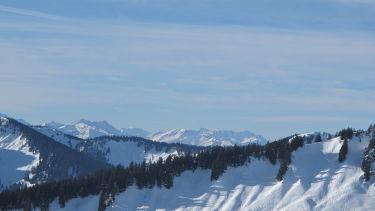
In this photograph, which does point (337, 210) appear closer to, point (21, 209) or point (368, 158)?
point (368, 158)

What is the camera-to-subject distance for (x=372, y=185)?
190750 millimetres

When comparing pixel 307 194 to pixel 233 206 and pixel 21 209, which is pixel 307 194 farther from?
pixel 21 209

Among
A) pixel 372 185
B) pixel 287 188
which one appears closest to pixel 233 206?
pixel 287 188

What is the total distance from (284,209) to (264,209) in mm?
6776

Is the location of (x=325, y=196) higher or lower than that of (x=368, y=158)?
lower

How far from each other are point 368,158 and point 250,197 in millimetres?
42796

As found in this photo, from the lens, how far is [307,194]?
19262 cm

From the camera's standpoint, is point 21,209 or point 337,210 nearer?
point 337,210

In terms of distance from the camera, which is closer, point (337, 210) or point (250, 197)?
point (337, 210)

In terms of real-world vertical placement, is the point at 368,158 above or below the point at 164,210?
above

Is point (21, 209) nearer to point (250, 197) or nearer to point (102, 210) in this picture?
point (102, 210)

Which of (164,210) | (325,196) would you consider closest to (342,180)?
(325,196)

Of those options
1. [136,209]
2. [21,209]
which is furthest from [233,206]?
[21,209]

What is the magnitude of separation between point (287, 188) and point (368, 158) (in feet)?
97.2
